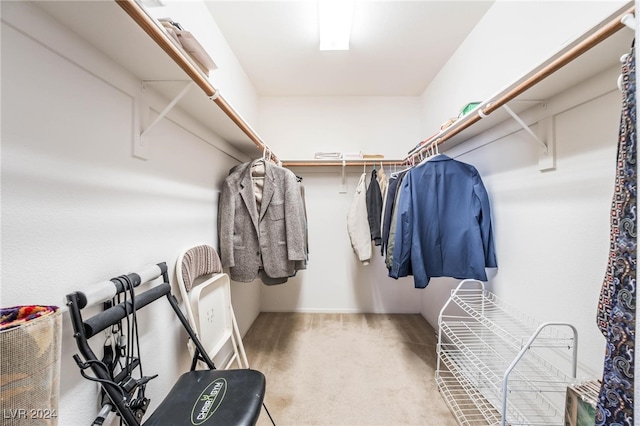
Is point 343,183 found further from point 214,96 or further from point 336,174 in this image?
point 214,96

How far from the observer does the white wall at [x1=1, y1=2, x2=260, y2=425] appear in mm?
563

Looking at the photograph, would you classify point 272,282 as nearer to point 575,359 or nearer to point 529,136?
point 575,359

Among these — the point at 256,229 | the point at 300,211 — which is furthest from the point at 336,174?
the point at 256,229

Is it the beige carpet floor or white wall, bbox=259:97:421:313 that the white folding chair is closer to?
the beige carpet floor

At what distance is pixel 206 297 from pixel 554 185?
1794mm

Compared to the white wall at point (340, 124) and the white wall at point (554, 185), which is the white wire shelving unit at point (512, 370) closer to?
the white wall at point (554, 185)

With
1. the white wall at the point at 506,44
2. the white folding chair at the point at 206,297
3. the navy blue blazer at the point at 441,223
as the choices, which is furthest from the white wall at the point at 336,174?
the white folding chair at the point at 206,297

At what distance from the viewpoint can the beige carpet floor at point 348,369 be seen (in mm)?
1273

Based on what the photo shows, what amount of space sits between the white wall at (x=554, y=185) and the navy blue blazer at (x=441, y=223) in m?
0.14

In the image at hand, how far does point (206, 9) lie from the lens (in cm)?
150

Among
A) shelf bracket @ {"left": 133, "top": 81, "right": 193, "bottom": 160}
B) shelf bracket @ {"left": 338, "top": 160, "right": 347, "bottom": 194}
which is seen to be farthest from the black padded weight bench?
shelf bracket @ {"left": 338, "top": 160, "right": 347, "bottom": 194}

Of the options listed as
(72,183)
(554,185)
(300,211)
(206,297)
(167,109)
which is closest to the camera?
(72,183)

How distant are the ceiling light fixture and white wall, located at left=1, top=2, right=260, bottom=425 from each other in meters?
1.17

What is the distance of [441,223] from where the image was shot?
145 cm
